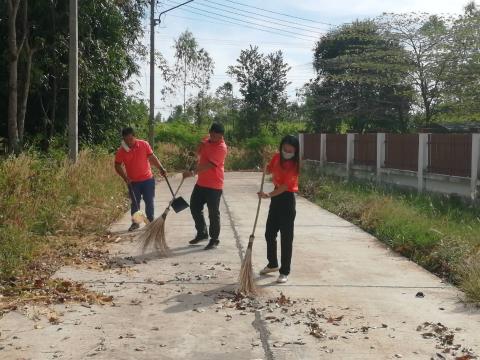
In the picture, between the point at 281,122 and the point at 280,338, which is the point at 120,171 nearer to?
the point at 280,338

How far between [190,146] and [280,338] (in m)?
26.9

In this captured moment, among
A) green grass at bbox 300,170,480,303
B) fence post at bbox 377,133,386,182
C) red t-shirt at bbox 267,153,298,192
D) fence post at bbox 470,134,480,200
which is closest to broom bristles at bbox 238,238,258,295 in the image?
red t-shirt at bbox 267,153,298,192

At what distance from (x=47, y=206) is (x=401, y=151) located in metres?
9.09

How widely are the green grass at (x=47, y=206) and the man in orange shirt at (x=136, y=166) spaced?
2.65 ft

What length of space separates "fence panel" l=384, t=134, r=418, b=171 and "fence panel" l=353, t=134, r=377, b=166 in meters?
0.81

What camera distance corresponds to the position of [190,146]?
102 ft

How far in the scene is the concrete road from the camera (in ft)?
14.3

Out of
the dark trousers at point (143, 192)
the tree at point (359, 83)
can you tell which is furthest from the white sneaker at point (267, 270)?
the tree at point (359, 83)

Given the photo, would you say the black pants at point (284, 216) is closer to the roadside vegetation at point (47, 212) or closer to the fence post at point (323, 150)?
the roadside vegetation at point (47, 212)

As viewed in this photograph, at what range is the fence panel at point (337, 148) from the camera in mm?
19567

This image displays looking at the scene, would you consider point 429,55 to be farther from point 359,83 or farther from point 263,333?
point 263,333

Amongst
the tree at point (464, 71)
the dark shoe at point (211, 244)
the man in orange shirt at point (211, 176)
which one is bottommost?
the dark shoe at point (211, 244)

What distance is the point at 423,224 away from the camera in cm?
896

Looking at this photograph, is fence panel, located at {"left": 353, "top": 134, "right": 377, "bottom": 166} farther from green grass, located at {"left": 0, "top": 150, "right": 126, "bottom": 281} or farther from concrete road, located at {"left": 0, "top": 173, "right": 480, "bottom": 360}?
concrete road, located at {"left": 0, "top": 173, "right": 480, "bottom": 360}
